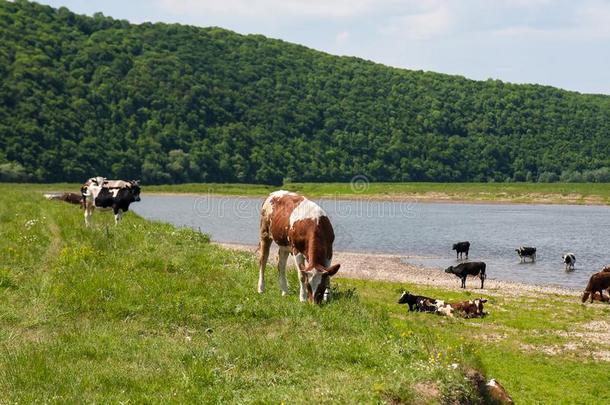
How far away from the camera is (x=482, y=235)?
6881 cm

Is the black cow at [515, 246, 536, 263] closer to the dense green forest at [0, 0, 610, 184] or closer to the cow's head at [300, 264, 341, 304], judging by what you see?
the cow's head at [300, 264, 341, 304]

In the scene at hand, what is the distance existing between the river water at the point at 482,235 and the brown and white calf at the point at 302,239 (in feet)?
82.3

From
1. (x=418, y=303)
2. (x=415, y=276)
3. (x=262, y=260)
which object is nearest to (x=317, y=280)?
(x=262, y=260)

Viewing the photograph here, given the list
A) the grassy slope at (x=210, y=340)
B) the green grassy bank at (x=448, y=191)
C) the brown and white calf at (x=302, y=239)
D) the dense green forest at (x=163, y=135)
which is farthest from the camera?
the dense green forest at (x=163, y=135)

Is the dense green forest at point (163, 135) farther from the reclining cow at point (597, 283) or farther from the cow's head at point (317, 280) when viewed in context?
Result: the cow's head at point (317, 280)

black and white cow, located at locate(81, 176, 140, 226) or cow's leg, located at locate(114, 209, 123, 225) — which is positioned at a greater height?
black and white cow, located at locate(81, 176, 140, 226)

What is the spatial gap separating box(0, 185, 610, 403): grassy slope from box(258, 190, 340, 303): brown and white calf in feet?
2.03

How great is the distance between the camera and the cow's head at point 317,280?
591 inches

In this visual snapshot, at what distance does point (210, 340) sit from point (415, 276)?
26.9 metres

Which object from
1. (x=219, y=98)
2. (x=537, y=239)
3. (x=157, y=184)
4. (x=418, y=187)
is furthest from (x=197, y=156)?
(x=537, y=239)

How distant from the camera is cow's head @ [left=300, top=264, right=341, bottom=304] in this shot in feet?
49.3

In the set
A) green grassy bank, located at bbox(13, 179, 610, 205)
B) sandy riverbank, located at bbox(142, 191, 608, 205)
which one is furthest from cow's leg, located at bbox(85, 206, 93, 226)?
sandy riverbank, located at bbox(142, 191, 608, 205)

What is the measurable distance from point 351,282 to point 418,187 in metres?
115

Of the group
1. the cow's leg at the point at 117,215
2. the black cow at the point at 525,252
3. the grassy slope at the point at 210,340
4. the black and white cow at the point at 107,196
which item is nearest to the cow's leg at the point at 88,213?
the black and white cow at the point at 107,196
